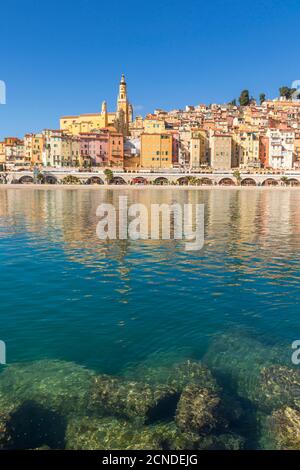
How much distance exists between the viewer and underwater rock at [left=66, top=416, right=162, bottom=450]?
8188 millimetres

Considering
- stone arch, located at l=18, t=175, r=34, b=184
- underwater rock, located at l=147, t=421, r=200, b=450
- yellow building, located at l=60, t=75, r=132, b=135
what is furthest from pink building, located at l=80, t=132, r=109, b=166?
underwater rock, located at l=147, t=421, r=200, b=450

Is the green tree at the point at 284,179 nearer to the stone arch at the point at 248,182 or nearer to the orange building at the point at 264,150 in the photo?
the stone arch at the point at 248,182

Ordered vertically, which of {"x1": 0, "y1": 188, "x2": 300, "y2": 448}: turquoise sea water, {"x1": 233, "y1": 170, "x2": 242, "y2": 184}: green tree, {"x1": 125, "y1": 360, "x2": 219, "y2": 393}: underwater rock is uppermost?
{"x1": 233, "y1": 170, "x2": 242, "y2": 184}: green tree

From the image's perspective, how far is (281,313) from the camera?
49.8 ft

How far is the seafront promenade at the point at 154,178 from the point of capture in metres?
130

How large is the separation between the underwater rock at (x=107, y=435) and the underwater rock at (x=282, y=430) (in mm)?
2365

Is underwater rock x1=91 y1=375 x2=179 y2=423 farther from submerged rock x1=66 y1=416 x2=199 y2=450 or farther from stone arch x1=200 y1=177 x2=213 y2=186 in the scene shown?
stone arch x1=200 y1=177 x2=213 y2=186

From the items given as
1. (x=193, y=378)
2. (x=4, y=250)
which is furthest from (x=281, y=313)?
(x=4, y=250)

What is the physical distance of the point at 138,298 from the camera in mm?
16719

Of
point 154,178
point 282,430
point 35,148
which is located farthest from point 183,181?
point 282,430

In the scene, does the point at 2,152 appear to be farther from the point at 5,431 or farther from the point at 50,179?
the point at 5,431

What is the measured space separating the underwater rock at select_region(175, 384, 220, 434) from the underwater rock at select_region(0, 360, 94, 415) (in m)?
2.28
